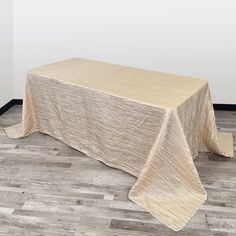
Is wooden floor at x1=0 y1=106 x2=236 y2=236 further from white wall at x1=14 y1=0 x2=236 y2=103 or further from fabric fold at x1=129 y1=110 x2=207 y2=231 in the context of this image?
white wall at x1=14 y1=0 x2=236 y2=103

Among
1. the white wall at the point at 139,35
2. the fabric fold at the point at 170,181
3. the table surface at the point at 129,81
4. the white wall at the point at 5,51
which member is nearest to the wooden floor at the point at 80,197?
the fabric fold at the point at 170,181

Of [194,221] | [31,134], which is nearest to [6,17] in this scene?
[31,134]

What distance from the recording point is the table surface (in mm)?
1699

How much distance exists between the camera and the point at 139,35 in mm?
2859

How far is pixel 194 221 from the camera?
1510 millimetres

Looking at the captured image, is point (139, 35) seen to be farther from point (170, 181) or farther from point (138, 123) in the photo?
point (170, 181)

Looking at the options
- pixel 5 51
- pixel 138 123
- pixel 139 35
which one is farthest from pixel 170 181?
pixel 5 51

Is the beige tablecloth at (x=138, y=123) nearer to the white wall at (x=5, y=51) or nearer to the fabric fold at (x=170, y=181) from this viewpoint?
the fabric fold at (x=170, y=181)

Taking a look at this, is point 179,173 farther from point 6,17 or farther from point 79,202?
point 6,17

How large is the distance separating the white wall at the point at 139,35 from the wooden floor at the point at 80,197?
1.12 meters

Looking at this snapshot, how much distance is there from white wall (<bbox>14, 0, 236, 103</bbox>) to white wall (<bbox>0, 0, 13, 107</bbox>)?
0.25 feet

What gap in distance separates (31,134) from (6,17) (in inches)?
47.3

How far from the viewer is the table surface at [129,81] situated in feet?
5.57

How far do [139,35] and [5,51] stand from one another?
1.32 m
